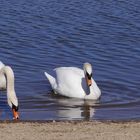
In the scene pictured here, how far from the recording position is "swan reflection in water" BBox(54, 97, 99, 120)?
12234mm

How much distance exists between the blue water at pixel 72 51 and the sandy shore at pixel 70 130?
4.29ft

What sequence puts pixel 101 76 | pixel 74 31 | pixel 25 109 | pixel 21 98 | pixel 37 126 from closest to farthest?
pixel 37 126 → pixel 25 109 → pixel 21 98 → pixel 101 76 → pixel 74 31

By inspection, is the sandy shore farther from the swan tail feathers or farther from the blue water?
the swan tail feathers

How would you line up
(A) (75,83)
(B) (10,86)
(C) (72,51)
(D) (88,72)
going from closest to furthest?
1. (B) (10,86)
2. (D) (88,72)
3. (A) (75,83)
4. (C) (72,51)

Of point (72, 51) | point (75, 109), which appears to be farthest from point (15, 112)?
point (72, 51)

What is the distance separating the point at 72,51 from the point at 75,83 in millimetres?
2927

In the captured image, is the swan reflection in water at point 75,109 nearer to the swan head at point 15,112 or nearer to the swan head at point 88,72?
the swan head at point 88,72

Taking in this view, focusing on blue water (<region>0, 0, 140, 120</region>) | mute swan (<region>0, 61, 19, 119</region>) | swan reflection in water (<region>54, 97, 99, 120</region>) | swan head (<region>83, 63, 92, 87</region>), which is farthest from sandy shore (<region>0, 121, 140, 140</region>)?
swan head (<region>83, 63, 92, 87</region>)

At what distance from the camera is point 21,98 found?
13.3 meters

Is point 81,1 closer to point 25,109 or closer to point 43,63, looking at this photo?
point 43,63

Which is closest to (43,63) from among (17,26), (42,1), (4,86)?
(4,86)

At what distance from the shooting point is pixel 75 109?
42.4 feet

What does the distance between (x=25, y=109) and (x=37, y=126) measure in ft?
7.23

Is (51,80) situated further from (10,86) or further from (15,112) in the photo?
(15,112)
